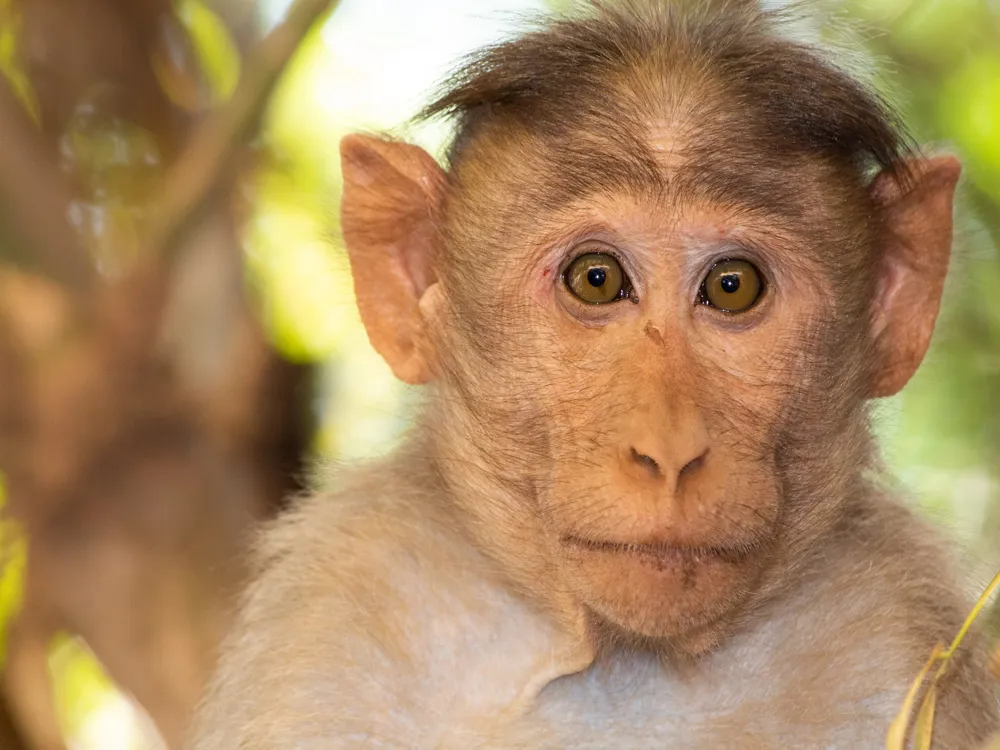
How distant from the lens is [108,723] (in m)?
6.72

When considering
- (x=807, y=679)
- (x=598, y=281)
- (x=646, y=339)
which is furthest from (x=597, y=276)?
(x=807, y=679)

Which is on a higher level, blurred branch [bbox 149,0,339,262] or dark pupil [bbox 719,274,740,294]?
dark pupil [bbox 719,274,740,294]

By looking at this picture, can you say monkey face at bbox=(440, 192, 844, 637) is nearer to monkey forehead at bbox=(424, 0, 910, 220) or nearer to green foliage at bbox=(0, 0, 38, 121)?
monkey forehead at bbox=(424, 0, 910, 220)

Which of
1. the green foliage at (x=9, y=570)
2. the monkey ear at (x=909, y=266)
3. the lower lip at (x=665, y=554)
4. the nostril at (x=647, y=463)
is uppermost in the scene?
the monkey ear at (x=909, y=266)

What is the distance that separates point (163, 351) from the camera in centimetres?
523

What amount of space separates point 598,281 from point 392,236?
29.4 inches

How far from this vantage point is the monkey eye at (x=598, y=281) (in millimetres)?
3344

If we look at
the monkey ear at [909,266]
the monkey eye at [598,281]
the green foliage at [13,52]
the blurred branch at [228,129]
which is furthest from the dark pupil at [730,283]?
the green foliage at [13,52]

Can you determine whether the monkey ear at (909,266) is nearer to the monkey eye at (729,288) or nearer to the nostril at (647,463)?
the monkey eye at (729,288)

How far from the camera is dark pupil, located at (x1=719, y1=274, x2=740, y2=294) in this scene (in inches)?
133

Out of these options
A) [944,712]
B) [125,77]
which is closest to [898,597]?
[944,712]

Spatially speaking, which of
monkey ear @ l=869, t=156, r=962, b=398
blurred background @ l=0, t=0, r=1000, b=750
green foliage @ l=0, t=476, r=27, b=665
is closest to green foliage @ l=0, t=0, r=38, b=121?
blurred background @ l=0, t=0, r=1000, b=750

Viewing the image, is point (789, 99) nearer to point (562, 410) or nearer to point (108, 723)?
point (562, 410)

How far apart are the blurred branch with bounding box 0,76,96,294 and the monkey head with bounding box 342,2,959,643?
1959mm
